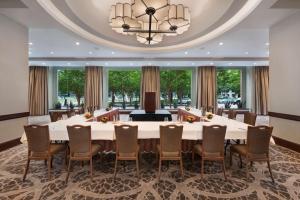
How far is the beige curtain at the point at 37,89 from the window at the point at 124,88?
4.21 meters

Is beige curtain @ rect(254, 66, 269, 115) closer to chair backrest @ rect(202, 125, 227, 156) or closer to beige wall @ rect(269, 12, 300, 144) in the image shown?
beige wall @ rect(269, 12, 300, 144)

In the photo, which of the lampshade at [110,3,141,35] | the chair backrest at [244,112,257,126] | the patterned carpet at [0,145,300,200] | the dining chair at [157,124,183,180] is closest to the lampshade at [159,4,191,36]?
the lampshade at [110,3,141,35]

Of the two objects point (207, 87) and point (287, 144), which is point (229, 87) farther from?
point (287, 144)

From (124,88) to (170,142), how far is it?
11.2 m

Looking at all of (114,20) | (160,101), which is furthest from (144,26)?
(160,101)

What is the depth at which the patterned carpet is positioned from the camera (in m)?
2.96

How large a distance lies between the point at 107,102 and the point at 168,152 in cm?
1100

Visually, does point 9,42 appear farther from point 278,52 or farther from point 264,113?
point 264,113

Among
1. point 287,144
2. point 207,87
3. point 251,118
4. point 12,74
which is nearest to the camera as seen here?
point 251,118

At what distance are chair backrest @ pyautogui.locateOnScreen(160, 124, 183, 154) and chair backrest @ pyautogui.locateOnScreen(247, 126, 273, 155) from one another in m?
1.16

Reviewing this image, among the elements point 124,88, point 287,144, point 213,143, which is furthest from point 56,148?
point 124,88

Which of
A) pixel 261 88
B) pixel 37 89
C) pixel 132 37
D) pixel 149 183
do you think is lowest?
pixel 149 183

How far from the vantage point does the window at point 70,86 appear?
14.5 m

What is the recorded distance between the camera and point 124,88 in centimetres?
1437
